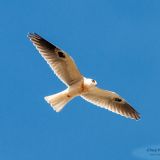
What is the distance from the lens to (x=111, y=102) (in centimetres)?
2030

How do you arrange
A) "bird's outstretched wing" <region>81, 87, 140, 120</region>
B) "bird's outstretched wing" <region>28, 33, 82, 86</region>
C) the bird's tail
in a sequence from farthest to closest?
"bird's outstretched wing" <region>81, 87, 140, 120</region>, "bird's outstretched wing" <region>28, 33, 82, 86</region>, the bird's tail

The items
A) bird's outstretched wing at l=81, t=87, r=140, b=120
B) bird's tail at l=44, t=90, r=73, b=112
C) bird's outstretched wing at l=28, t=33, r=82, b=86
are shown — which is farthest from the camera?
bird's outstretched wing at l=81, t=87, r=140, b=120

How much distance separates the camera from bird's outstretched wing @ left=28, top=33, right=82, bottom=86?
19031 mm

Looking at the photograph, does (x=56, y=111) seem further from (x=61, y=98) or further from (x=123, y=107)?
(x=123, y=107)

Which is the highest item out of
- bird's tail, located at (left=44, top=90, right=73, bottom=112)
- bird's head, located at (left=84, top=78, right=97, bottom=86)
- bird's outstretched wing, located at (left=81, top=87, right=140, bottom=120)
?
bird's outstretched wing, located at (left=81, top=87, right=140, bottom=120)

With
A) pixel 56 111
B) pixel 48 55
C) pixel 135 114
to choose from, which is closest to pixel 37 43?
pixel 48 55

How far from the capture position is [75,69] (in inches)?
748

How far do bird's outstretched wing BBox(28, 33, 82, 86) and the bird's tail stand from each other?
1.43ft

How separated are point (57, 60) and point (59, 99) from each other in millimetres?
1016

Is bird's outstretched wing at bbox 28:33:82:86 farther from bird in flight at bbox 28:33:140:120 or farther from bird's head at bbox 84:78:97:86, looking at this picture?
bird's head at bbox 84:78:97:86

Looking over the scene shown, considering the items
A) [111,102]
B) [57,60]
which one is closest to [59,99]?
[57,60]

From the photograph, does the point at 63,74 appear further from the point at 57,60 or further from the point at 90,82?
the point at 90,82

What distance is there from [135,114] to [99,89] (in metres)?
Answer: 1.38

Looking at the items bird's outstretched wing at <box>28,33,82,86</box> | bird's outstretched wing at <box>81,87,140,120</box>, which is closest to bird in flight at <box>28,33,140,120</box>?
bird's outstretched wing at <box>28,33,82,86</box>
